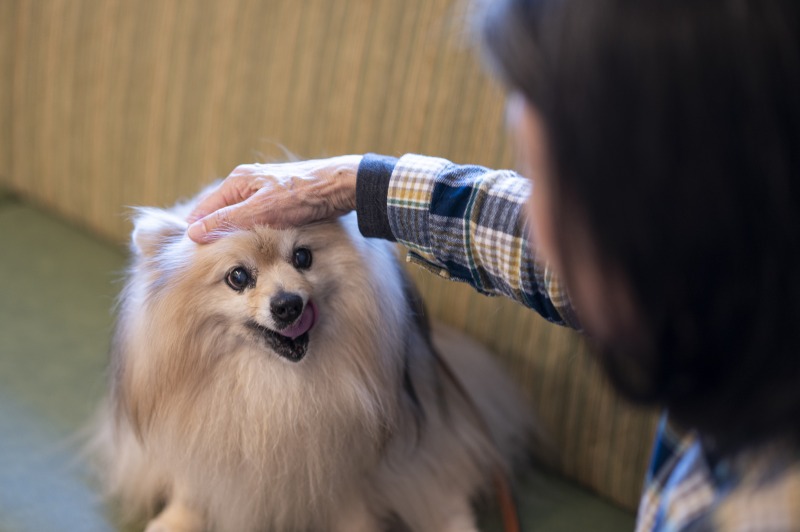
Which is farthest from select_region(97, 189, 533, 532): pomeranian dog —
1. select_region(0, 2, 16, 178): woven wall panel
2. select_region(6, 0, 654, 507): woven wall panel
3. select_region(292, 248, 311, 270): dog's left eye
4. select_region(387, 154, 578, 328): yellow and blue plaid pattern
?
select_region(0, 2, 16, 178): woven wall panel

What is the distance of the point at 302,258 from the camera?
1.14 metres

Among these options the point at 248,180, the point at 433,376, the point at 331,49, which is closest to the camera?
the point at 248,180

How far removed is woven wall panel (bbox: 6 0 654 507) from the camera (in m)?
1.41

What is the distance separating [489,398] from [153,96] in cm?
105

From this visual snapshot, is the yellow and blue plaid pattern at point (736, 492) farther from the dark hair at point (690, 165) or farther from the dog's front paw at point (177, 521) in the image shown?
the dog's front paw at point (177, 521)

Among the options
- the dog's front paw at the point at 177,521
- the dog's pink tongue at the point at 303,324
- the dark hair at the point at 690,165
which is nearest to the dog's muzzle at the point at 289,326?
the dog's pink tongue at the point at 303,324

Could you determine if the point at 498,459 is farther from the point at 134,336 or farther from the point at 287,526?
the point at 134,336

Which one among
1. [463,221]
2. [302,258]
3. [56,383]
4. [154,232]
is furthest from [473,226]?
[56,383]

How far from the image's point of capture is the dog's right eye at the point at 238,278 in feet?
3.65

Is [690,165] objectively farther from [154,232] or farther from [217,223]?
[154,232]

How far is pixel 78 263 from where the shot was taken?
195cm

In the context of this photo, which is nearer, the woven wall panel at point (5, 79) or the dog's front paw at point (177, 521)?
the dog's front paw at point (177, 521)

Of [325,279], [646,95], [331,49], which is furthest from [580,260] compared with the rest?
[331,49]

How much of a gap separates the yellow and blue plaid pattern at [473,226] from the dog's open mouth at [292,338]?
158 millimetres
